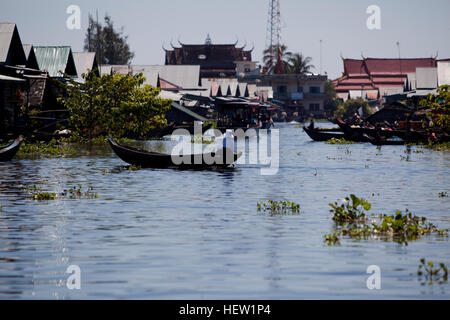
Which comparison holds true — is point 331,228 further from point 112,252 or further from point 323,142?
point 323,142

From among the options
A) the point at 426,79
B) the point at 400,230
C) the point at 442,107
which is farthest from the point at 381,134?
the point at 400,230

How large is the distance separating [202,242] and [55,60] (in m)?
36.6

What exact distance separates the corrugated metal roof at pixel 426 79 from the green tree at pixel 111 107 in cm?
2947

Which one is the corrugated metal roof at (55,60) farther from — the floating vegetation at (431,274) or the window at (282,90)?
the window at (282,90)

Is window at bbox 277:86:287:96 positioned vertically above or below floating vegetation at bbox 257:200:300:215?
above

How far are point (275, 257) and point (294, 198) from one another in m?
7.47

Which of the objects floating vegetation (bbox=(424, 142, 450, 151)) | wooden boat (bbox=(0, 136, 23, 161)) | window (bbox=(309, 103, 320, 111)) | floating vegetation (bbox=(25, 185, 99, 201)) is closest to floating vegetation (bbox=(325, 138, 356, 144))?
floating vegetation (bbox=(424, 142, 450, 151))

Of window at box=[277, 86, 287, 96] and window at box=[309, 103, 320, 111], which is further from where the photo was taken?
window at box=[309, 103, 320, 111]

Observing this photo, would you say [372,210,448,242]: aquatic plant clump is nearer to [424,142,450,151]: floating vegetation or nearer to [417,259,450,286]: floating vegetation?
[417,259,450,286]: floating vegetation

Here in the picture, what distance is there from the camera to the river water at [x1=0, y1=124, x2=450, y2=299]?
8461 mm

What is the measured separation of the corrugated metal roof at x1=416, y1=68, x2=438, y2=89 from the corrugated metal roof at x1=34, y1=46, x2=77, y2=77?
29789mm

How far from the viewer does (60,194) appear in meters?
17.7
